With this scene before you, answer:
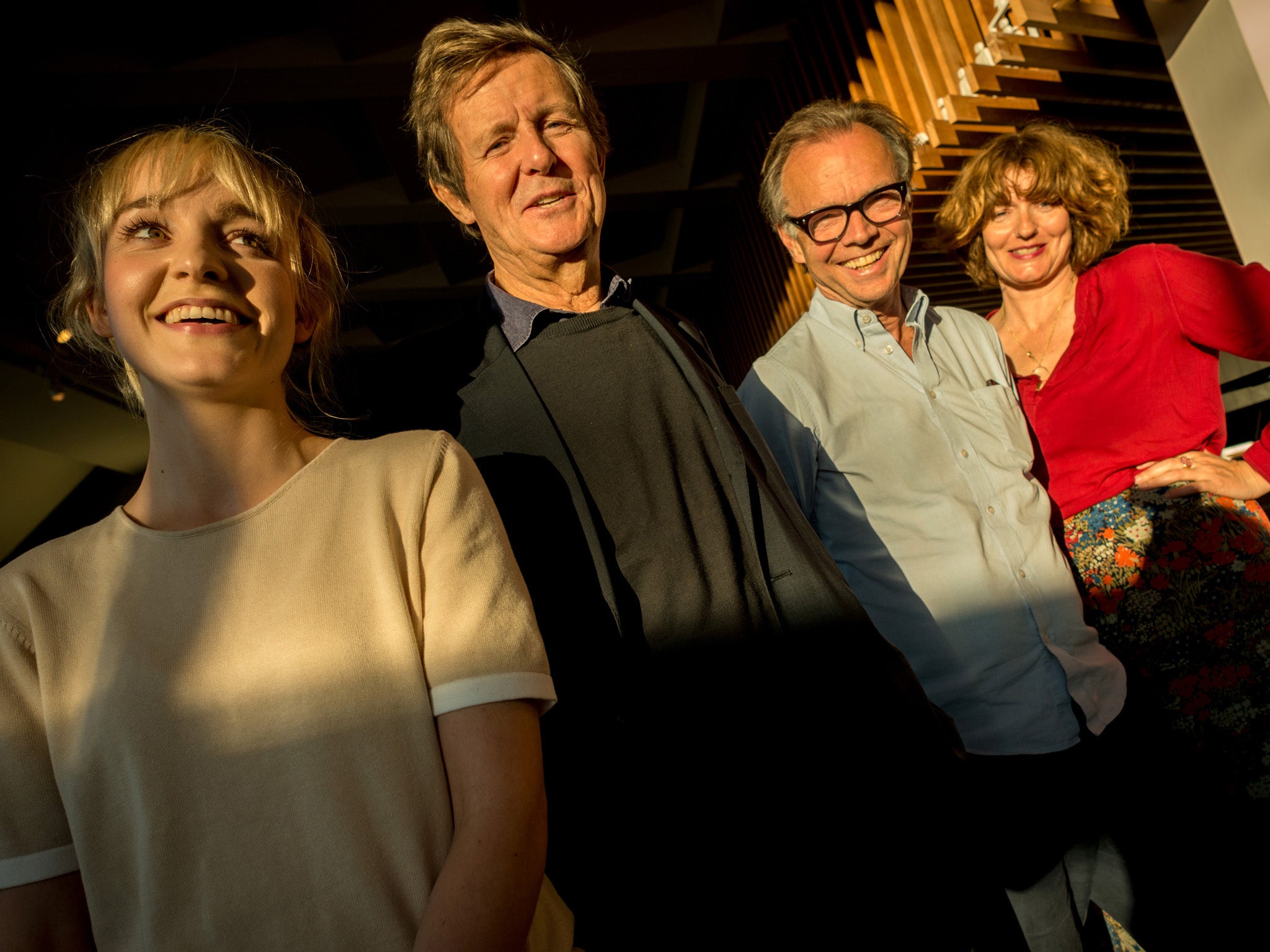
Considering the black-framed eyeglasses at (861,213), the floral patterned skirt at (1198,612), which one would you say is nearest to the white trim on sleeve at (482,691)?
the black-framed eyeglasses at (861,213)

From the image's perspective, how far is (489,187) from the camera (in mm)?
1505

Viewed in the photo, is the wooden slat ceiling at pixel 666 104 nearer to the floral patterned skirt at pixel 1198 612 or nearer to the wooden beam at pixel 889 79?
the wooden beam at pixel 889 79

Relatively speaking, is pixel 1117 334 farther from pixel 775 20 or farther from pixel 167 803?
pixel 775 20

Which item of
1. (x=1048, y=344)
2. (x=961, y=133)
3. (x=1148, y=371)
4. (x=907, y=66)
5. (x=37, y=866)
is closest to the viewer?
(x=37, y=866)

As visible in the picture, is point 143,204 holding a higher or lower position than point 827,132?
lower

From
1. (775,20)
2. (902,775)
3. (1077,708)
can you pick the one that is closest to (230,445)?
(902,775)

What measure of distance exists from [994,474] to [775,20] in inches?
166

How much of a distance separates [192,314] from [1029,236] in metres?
2.07

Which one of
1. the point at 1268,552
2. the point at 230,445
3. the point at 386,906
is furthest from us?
the point at 1268,552

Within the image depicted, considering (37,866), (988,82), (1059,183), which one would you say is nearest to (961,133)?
(988,82)

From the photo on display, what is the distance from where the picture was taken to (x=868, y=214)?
1910mm

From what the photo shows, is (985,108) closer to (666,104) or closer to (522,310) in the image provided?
(522,310)

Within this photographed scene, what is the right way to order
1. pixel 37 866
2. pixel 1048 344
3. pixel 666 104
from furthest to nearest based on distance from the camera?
pixel 666 104, pixel 1048 344, pixel 37 866

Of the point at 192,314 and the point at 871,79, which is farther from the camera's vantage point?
the point at 871,79
